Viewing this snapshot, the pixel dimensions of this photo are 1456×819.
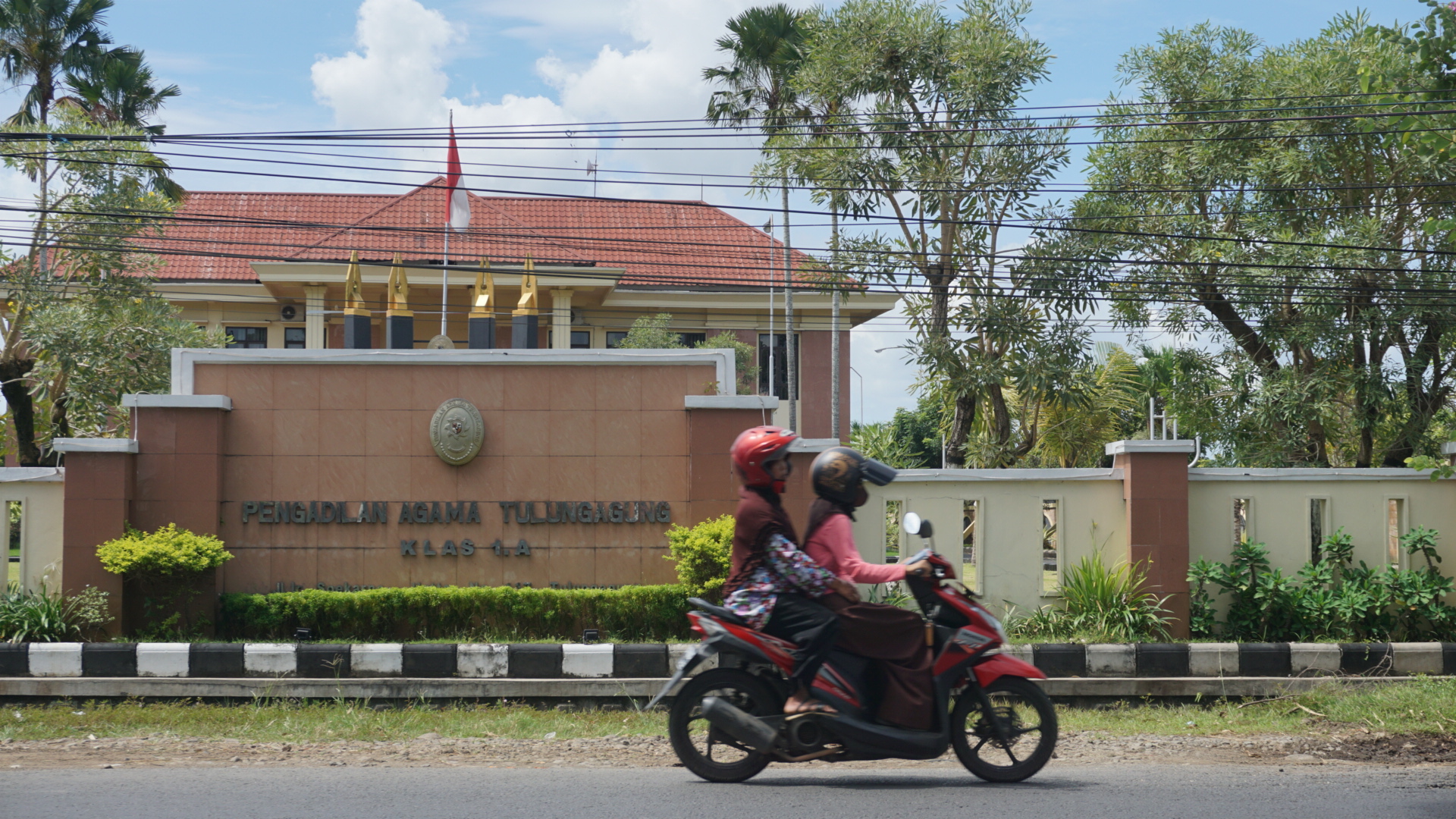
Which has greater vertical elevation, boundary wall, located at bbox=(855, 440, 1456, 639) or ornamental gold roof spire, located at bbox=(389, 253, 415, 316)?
ornamental gold roof spire, located at bbox=(389, 253, 415, 316)

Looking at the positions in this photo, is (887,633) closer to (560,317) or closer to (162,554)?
(162,554)

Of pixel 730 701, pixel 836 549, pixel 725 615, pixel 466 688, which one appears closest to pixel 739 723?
pixel 730 701

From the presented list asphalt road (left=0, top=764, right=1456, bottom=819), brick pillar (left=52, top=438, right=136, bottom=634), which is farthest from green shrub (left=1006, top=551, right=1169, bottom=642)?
brick pillar (left=52, top=438, right=136, bottom=634)

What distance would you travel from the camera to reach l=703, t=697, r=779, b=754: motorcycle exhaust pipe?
575cm

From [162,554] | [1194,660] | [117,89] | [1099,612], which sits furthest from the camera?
[117,89]

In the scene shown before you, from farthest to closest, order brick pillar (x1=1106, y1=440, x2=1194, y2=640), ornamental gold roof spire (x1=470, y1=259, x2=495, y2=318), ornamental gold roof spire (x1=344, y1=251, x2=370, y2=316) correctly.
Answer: ornamental gold roof spire (x1=470, y1=259, x2=495, y2=318), ornamental gold roof spire (x1=344, y1=251, x2=370, y2=316), brick pillar (x1=1106, y1=440, x2=1194, y2=640)

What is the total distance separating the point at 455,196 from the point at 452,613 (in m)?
7.20

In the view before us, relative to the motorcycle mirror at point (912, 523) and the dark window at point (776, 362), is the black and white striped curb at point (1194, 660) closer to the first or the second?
the motorcycle mirror at point (912, 523)

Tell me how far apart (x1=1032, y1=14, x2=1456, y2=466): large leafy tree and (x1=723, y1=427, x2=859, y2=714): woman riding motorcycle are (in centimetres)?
1015

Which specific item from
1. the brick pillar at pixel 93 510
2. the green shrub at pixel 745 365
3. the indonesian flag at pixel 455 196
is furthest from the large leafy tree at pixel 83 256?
the green shrub at pixel 745 365

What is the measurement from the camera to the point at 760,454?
595 centimetres

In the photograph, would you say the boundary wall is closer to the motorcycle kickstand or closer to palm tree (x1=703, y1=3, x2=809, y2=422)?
the motorcycle kickstand

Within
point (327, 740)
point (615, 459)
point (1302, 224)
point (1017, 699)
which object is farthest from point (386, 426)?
point (1302, 224)

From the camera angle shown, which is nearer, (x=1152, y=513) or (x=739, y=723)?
(x=739, y=723)
